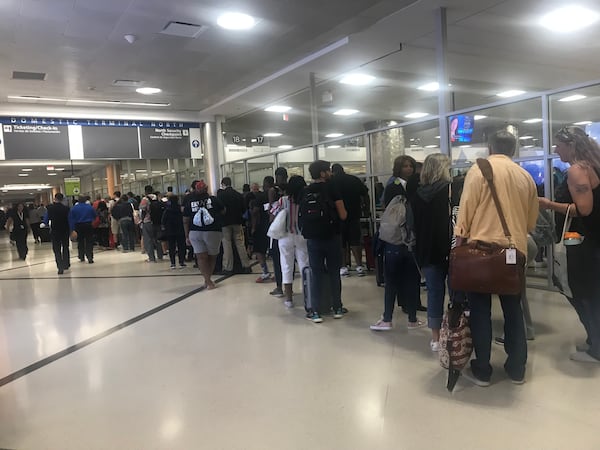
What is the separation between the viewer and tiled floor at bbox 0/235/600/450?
2.26 m

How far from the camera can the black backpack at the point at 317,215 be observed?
13.0 ft

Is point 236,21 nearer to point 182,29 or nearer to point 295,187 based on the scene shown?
point 182,29

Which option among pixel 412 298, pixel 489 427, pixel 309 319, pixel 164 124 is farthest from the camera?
pixel 164 124

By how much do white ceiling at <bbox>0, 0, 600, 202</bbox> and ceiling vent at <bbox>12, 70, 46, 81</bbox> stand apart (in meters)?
0.14

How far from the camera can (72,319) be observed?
4.83 metres

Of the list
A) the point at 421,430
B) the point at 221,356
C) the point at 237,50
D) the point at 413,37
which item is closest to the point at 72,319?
the point at 221,356

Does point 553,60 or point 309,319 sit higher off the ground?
point 553,60

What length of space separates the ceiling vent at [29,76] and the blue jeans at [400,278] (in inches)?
275

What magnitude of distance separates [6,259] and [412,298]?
11411 millimetres

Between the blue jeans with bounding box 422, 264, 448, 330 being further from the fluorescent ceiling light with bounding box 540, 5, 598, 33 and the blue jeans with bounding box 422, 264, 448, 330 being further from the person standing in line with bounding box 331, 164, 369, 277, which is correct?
the fluorescent ceiling light with bounding box 540, 5, 598, 33

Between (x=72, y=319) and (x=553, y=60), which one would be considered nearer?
(x=72, y=319)

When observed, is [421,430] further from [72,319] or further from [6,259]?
[6,259]

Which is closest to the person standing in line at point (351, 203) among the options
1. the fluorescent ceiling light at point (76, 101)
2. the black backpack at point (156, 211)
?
the black backpack at point (156, 211)

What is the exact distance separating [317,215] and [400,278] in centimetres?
90
